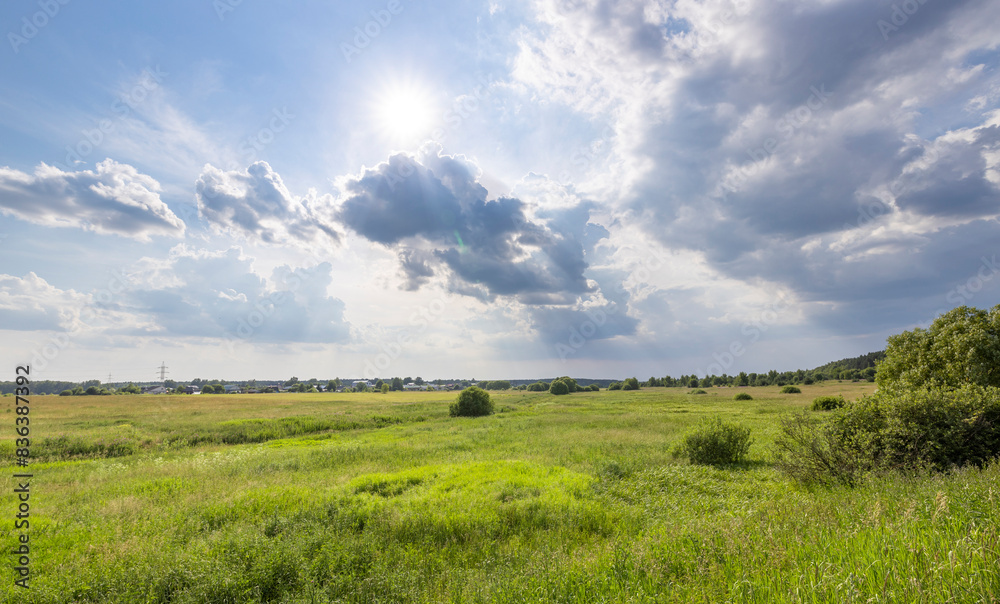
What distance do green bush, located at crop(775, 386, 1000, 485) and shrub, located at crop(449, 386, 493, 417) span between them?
46.8 metres

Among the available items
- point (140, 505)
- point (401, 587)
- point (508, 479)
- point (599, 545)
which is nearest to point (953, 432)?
point (599, 545)

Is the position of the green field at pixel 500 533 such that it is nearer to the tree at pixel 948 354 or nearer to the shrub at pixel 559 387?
the tree at pixel 948 354

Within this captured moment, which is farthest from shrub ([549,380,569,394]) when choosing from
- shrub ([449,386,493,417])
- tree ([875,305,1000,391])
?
tree ([875,305,1000,391])

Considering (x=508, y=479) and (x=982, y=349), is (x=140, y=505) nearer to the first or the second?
(x=508, y=479)

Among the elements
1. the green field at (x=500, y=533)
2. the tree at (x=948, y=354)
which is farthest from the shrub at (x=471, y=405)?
the tree at (x=948, y=354)

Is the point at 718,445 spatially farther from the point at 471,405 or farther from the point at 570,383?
the point at 570,383

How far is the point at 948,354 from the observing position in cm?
2030

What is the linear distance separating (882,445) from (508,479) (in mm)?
12600

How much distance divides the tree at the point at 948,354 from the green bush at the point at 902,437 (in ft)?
19.6

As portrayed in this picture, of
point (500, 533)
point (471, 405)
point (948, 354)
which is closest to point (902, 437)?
point (500, 533)

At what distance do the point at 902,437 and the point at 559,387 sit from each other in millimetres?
114711

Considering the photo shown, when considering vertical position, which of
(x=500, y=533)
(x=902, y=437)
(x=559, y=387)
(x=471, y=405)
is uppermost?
(x=902, y=437)

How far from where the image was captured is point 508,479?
53.0ft

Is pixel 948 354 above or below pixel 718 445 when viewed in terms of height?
above
